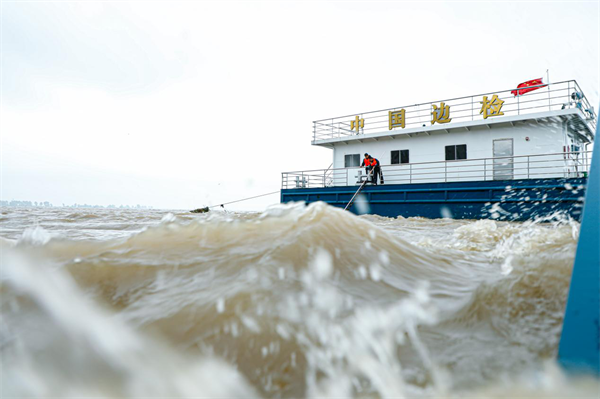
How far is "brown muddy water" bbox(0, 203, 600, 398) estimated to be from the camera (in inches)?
51.9

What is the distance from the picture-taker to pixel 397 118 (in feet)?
50.2


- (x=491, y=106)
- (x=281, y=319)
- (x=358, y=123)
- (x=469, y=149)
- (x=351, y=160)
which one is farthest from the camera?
(x=351, y=160)

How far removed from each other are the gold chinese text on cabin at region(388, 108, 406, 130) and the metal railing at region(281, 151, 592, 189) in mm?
1754

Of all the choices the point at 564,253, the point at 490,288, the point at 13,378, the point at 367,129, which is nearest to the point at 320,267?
the point at 490,288

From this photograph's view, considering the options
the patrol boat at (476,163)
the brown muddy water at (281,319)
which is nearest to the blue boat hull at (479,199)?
the patrol boat at (476,163)

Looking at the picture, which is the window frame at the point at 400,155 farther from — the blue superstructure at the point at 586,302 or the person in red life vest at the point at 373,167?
the blue superstructure at the point at 586,302

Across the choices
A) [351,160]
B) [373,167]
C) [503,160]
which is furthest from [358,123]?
[503,160]

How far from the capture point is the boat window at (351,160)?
53.7ft

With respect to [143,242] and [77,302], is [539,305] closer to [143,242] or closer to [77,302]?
[77,302]

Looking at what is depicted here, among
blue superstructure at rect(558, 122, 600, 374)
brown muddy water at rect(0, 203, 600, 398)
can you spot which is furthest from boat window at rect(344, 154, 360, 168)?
blue superstructure at rect(558, 122, 600, 374)

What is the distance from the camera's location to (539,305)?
1.82 meters

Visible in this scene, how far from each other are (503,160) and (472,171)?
1.41m

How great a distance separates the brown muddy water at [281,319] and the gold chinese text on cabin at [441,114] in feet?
41.0

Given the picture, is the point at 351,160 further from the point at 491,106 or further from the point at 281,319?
the point at 281,319
